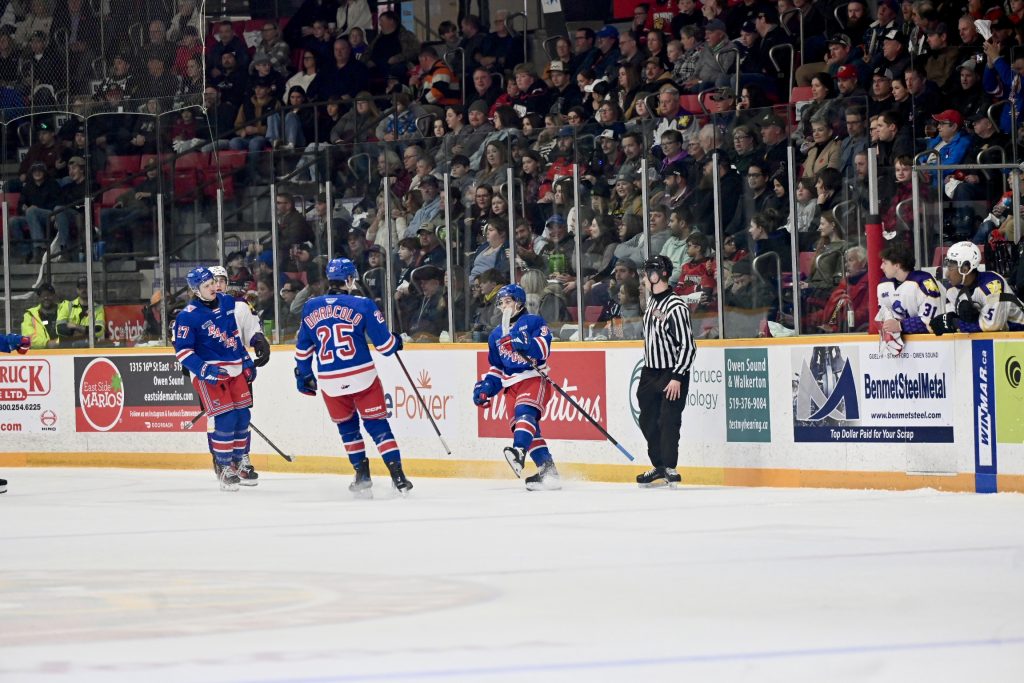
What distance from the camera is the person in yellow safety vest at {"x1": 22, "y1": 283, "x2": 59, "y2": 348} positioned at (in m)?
15.5

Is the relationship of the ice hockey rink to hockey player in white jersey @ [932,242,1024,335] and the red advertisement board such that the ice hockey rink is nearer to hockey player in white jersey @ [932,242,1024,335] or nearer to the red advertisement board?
hockey player in white jersey @ [932,242,1024,335]

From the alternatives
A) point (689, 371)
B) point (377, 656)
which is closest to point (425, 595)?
point (377, 656)

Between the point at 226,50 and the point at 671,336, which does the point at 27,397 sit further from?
the point at 671,336

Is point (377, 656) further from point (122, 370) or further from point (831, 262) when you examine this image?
point (122, 370)

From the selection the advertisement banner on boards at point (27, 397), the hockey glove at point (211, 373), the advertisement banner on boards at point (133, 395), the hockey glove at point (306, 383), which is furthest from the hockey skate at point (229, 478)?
the advertisement banner on boards at point (27, 397)

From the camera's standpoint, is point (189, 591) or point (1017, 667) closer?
point (1017, 667)

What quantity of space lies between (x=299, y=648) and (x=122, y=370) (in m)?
10.7

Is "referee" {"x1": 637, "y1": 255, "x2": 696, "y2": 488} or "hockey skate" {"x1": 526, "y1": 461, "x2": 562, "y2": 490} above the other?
"referee" {"x1": 637, "y1": 255, "x2": 696, "y2": 488}

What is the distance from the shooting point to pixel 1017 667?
4.54 m

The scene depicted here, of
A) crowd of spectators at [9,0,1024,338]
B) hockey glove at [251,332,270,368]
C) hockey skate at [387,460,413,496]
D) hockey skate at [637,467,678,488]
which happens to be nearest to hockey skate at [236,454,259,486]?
hockey glove at [251,332,270,368]

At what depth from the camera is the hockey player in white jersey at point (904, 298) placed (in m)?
10.7

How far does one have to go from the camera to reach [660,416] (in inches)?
458

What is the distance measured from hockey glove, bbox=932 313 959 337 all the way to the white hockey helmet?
279 mm

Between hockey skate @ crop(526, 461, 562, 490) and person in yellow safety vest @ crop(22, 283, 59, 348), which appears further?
person in yellow safety vest @ crop(22, 283, 59, 348)
